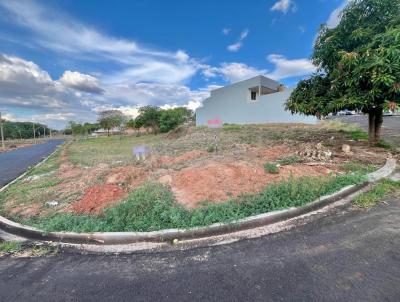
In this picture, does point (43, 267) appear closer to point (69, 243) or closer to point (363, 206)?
point (69, 243)

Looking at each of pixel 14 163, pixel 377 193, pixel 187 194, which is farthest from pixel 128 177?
pixel 14 163

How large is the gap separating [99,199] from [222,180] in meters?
2.48

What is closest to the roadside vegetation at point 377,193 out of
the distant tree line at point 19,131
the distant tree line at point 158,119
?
the distant tree line at point 158,119

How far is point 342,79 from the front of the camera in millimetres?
5898

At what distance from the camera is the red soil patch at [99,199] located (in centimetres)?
396

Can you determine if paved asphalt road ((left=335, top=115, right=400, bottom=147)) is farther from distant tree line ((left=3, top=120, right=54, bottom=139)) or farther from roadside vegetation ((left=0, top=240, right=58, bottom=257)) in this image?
distant tree line ((left=3, top=120, right=54, bottom=139))

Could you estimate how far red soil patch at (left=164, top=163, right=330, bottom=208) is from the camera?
396 cm

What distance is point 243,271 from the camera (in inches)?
A: 86.0

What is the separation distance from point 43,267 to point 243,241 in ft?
7.94

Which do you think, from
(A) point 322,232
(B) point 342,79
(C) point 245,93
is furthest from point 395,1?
(C) point 245,93

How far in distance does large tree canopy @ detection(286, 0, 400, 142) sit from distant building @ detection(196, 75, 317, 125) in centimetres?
1200

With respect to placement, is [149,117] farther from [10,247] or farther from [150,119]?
[10,247]

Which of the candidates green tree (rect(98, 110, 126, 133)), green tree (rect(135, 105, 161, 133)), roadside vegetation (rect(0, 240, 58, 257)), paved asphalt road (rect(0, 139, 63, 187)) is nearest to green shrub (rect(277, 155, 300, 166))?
roadside vegetation (rect(0, 240, 58, 257))

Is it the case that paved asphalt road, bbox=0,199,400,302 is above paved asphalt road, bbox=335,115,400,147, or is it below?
below
